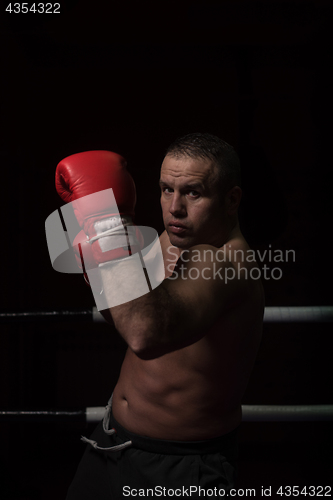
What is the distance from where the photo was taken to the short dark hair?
1.00 metres

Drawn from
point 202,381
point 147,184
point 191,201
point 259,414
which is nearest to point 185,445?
point 202,381

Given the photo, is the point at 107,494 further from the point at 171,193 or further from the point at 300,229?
the point at 300,229

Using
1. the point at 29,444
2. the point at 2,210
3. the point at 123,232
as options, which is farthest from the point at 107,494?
the point at 2,210

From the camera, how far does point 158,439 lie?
1001mm

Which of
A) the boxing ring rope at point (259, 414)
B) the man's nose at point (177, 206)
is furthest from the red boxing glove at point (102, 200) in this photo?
the boxing ring rope at point (259, 414)

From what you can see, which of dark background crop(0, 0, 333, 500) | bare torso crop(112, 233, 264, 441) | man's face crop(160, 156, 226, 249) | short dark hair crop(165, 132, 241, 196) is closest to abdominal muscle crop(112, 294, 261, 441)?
bare torso crop(112, 233, 264, 441)

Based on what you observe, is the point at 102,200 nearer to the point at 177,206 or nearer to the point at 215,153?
the point at 177,206

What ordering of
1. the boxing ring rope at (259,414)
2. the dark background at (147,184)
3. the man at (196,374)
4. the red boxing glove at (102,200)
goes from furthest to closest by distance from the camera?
the dark background at (147,184)
the boxing ring rope at (259,414)
the man at (196,374)
the red boxing glove at (102,200)

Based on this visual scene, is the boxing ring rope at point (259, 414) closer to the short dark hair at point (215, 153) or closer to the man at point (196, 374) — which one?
the man at point (196, 374)

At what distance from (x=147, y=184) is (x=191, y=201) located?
128 centimetres

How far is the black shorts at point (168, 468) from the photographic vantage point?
0.96 metres

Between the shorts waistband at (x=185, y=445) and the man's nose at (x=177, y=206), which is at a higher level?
the man's nose at (x=177, y=206)

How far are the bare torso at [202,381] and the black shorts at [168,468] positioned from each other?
29mm

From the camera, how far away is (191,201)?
1.00m
